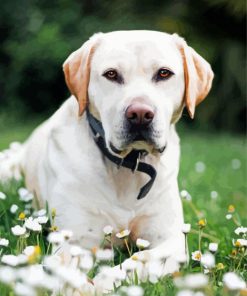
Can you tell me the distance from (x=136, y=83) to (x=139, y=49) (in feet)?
0.64

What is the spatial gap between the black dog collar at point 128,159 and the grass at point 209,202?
1.22 feet

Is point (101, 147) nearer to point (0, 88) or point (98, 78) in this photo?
point (98, 78)

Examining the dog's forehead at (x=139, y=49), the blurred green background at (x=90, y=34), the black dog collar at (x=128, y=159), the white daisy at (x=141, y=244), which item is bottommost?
the blurred green background at (x=90, y=34)

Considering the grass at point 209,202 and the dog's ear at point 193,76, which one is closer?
the grass at point 209,202

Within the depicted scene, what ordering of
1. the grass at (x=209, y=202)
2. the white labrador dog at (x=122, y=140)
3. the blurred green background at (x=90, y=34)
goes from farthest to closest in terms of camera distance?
the blurred green background at (x=90, y=34), the white labrador dog at (x=122, y=140), the grass at (x=209, y=202)

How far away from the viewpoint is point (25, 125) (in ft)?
41.5

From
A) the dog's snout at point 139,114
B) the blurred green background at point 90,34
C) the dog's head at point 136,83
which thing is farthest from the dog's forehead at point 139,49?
the blurred green background at point 90,34

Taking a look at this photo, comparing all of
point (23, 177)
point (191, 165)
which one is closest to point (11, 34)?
point (191, 165)

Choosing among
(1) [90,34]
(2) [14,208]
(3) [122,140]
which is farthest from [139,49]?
(1) [90,34]

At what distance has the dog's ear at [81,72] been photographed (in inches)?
149

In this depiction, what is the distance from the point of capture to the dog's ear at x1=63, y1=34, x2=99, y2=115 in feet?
12.4

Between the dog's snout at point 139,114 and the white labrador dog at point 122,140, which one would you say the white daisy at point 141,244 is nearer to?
the white labrador dog at point 122,140

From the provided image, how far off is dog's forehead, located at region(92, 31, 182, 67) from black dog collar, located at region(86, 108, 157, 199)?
0.35 metres

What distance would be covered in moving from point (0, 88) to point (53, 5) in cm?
190
